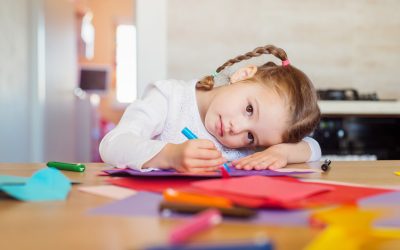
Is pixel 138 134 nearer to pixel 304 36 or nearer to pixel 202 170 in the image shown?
pixel 202 170

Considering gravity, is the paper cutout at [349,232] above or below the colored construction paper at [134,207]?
above

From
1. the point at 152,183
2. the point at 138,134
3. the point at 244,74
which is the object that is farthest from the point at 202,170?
the point at 244,74

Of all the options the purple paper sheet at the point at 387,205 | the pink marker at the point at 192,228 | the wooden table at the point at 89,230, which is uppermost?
the pink marker at the point at 192,228

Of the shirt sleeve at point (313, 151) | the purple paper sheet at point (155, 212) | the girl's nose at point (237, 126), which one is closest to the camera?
the purple paper sheet at point (155, 212)

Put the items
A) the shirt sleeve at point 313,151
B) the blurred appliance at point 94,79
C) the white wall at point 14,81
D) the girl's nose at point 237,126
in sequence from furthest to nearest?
the blurred appliance at point 94,79
the white wall at point 14,81
the shirt sleeve at point 313,151
the girl's nose at point 237,126

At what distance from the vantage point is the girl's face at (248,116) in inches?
39.8

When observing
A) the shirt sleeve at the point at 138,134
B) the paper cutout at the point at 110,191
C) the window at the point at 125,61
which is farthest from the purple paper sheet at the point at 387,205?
the window at the point at 125,61

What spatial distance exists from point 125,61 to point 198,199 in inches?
290

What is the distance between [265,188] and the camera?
0.53 meters

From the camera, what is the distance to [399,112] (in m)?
1.81

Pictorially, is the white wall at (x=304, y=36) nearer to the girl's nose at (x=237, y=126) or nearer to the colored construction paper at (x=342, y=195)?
the girl's nose at (x=237, y=126)

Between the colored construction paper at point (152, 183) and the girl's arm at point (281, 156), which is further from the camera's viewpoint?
the girl's arm at point (281, 156)

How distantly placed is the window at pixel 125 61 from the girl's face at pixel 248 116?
21.6ft

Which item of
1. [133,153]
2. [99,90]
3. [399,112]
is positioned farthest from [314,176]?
[99,90]
